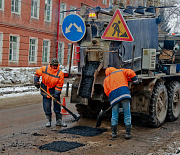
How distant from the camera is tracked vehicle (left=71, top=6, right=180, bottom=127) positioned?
305 inches

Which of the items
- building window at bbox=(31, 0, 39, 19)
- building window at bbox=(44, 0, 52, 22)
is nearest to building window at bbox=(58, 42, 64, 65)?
building window at bbox=(44, 0, 52, 22)

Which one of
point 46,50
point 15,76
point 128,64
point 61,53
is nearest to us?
point 128,64

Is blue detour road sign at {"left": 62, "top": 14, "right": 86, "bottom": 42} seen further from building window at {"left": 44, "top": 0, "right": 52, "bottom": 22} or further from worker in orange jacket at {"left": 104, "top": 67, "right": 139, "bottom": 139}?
building window at {"left": 44, "top": 0, "right": 52, "bottom": 22}

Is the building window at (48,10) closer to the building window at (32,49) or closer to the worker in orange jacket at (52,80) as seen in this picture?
the building window at (32,49)

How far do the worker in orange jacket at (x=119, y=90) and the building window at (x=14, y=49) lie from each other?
52.2ft

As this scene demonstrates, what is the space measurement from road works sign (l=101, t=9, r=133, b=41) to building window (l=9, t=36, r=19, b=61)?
15419mm

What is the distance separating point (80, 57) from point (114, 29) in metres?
1.28

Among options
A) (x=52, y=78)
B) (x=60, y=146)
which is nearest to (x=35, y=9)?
(x=52, y=78)

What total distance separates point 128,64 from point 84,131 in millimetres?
1942

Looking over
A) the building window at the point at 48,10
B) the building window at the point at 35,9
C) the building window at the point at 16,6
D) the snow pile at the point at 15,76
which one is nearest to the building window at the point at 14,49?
the building window at the point at 16,6

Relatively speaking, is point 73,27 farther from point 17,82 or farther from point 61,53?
point 61,53

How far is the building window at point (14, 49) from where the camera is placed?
21969 mm

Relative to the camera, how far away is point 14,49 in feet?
73.1

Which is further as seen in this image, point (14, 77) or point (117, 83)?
point (14, 77)
